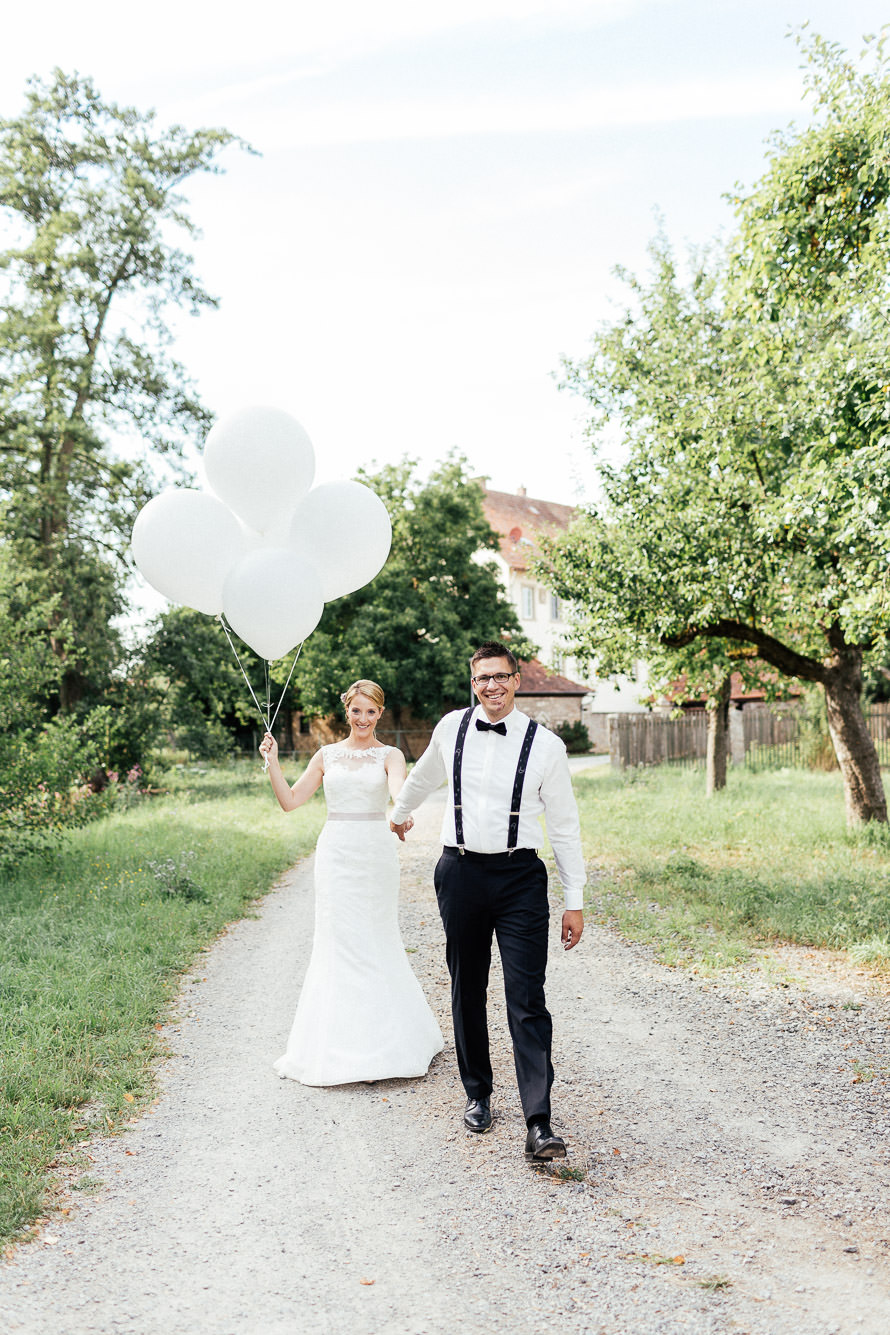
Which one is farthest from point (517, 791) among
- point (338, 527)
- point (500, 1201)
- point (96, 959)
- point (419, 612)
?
point (419, 612)

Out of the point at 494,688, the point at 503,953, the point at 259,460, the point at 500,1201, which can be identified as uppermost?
the point at 259,460

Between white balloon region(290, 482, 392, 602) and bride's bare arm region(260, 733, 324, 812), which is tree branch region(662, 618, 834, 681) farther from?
bride's bare arm region(260, 733, 324, 812)

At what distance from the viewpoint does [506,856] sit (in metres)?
4.46

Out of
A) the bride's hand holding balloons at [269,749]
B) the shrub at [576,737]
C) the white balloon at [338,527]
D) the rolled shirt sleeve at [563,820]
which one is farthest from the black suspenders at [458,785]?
the shrub at [576,737]

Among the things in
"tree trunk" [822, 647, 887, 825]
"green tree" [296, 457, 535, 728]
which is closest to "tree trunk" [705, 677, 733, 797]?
"tree trunk" [822, 647, 887, 825]

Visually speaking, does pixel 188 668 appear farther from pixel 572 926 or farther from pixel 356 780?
pixel 572 926

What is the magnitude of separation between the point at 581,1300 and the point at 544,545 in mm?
16612

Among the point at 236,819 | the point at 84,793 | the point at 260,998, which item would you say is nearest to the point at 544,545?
the point at 236,819

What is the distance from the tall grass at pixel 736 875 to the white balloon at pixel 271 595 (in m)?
4.24

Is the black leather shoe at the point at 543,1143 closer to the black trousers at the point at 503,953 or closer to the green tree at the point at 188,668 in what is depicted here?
the black trousers at the point at 503,953

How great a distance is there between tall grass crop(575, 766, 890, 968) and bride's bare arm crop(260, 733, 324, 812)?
11.8 feet

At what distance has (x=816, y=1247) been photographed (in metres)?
3.46

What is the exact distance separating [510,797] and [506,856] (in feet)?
0.87

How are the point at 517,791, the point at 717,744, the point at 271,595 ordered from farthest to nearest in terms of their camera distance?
1. the point at 717,744
2. the point at 271,595
3. the point at 517,791
